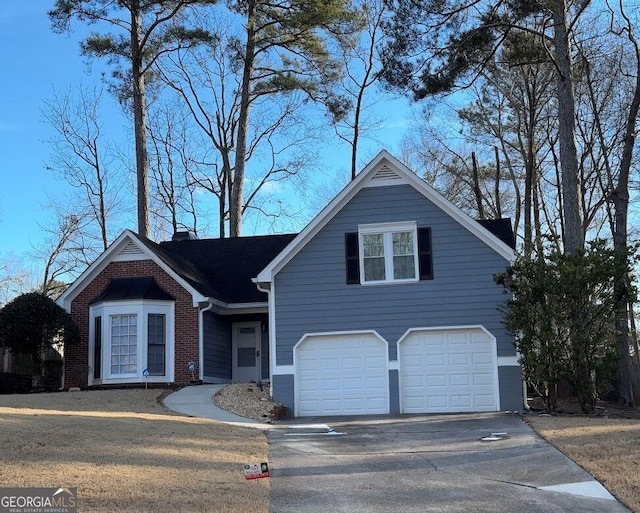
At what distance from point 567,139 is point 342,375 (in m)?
8.90

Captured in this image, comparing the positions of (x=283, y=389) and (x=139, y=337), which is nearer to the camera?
(x=283, y=389)

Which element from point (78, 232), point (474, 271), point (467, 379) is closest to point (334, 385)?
point (467, 379)

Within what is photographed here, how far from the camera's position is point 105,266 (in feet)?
69.1

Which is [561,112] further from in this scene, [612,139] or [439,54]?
[612,139]

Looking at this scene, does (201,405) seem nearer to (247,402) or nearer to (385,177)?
(247,402)

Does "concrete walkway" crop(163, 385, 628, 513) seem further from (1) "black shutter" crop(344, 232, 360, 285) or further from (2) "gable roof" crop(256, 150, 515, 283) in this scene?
(2) "gable roof" crop(256, 150, 515, 283)

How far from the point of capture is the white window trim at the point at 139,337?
19672 mm

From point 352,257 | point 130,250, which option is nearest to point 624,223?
point 352,257

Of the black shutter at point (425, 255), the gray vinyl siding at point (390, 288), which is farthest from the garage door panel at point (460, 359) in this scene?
the black shutter at point (425, 255)

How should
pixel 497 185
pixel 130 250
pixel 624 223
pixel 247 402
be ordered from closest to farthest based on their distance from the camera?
pixel 247 402, pixel 130 250, pixel 624 223, pixel 497 185

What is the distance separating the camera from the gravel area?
16.1 meters

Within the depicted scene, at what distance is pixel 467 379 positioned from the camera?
55.0 ft

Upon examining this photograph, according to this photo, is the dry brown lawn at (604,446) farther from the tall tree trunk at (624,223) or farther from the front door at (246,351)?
the front door at (246,351)

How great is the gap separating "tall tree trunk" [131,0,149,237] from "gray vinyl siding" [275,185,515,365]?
38.3ft
